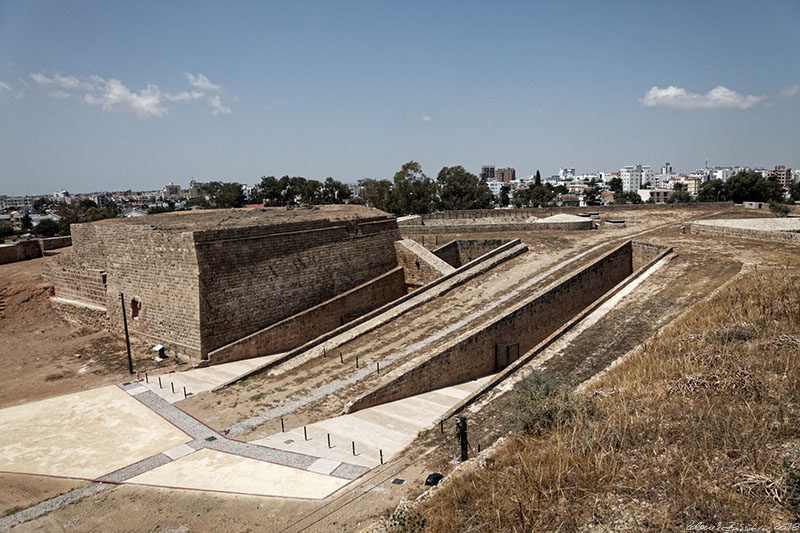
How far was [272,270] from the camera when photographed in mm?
17500

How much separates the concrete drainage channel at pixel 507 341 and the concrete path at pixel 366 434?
0.45 metres

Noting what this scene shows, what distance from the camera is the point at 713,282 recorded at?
14.2 m

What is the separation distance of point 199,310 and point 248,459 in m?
6.92

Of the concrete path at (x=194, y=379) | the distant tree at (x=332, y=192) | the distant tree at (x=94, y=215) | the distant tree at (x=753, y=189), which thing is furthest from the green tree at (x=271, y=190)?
the distant tree at (x=753, y=189)

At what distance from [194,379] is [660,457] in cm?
1254

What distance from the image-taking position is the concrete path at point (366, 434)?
9.79m

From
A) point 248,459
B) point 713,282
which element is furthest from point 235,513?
point 713,282

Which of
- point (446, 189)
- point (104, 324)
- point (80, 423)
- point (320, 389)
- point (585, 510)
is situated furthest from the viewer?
point (446, 189)

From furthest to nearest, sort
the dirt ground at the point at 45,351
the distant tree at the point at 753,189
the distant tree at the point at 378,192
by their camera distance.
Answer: the distant tree at the point at 378,192, the distant tree at the point at 753,189, the dirt ground at the point at 45,351

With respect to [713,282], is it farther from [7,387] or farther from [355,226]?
[7,387]

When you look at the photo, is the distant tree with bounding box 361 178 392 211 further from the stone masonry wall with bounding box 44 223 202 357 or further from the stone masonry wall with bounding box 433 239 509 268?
the stone masonry wall with bounding box 44 223 202 357

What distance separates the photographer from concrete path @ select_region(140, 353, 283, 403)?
44.2 feet

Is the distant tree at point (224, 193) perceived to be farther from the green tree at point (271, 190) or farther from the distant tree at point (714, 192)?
the distant tree at point (714, 192)

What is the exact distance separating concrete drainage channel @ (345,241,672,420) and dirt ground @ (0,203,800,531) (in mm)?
858
